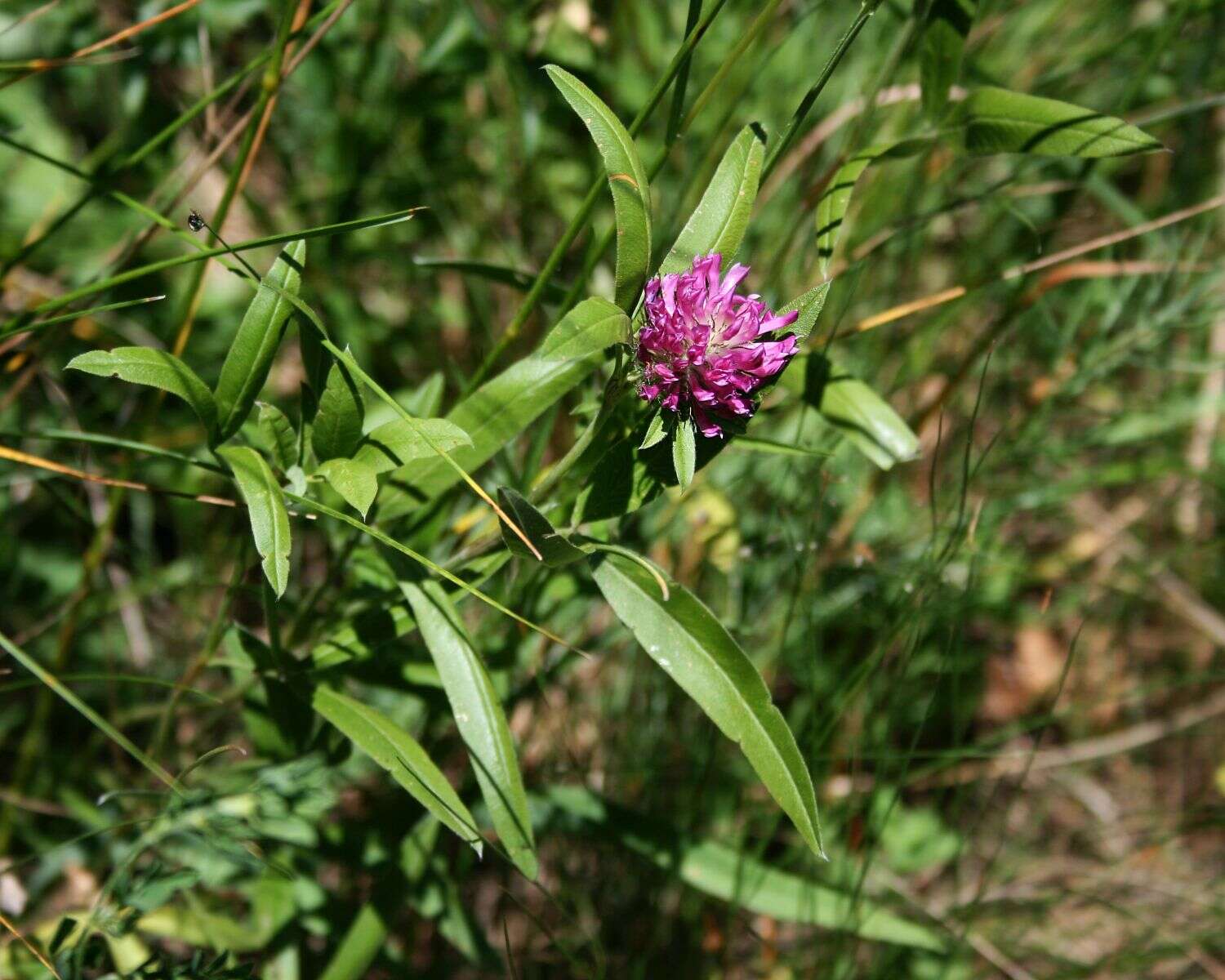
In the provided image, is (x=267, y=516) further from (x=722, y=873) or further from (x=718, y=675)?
(x=722, y=873)

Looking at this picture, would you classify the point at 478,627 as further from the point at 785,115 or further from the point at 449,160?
the point at 785,115

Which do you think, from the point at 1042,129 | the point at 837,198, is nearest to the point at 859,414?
the point at 837,198

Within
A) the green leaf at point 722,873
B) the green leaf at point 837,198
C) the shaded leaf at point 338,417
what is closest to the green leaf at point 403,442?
the shaded leaf at point 338,417

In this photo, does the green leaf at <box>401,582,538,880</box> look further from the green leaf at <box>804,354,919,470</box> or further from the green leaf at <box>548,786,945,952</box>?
the green leaf at <box>804,354,919,470</box>

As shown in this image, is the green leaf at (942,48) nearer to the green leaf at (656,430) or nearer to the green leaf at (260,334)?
the green leaf at (656,430)

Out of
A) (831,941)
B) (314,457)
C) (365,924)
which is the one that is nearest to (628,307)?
(314,457)

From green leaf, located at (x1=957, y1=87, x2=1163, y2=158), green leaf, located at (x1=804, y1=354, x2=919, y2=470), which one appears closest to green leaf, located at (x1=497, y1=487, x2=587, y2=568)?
green leaf, located at (x1=804, y1=354, x2=919, y2=470)
